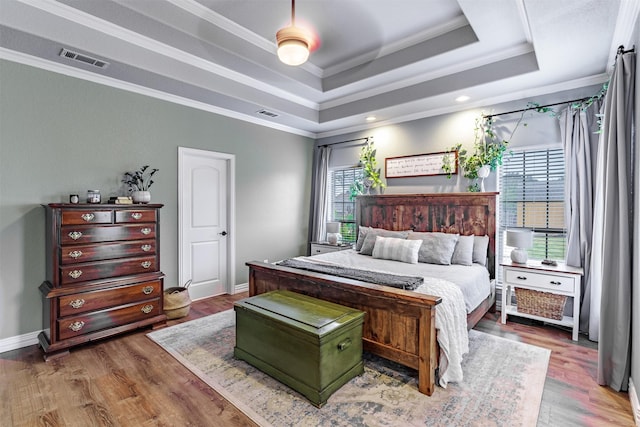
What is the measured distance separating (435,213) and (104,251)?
152 inches

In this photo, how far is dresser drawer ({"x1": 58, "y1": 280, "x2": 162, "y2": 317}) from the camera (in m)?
2.77

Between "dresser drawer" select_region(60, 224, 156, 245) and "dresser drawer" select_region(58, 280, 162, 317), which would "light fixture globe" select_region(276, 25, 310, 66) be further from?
"dresser drawer" select_region(58, 280, 162, 317)

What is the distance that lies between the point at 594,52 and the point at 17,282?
5.62 m

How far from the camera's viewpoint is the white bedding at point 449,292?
2270 millimetres

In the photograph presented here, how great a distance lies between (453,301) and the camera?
8.01 feet

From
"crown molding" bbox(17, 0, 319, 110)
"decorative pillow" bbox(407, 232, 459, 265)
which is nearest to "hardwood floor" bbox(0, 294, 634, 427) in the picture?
"decorative pillow" bbox(407, 232, 459, 265)

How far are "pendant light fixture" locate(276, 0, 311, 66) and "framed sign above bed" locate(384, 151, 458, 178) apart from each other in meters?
2.58

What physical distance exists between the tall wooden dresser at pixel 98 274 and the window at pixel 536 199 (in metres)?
4.12

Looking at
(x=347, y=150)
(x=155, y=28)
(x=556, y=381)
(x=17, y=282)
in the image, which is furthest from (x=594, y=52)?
(x=17, y=282)

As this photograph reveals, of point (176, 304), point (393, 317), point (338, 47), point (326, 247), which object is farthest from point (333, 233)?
point (393, 317)

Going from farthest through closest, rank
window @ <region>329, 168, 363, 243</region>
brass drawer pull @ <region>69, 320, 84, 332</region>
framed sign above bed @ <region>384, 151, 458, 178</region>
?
window @ <region>329, 168, 363, 243</region>
framed sign above bed @ <region>384, 151, 458, 178</region>
brass drawer pull @ <region>69, 320, 84, 332</region>

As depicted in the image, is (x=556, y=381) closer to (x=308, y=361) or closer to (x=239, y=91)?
(x=308, y=361)

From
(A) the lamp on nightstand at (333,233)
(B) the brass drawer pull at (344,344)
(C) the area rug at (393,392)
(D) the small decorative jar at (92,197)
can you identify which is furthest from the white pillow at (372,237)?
(D) the small decorative jar at (92,197)

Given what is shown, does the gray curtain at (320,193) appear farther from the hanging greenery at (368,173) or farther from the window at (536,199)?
the window at (536,199)
